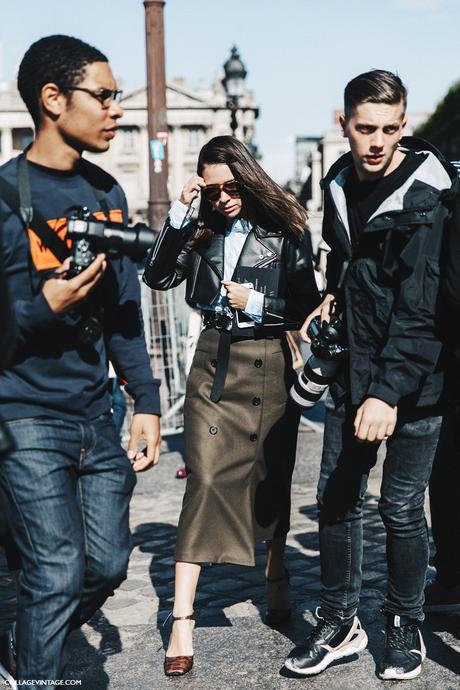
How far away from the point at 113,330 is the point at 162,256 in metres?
1.13

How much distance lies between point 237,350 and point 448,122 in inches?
2215

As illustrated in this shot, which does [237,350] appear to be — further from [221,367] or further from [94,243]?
[94,243]

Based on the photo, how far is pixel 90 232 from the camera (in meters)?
2.93

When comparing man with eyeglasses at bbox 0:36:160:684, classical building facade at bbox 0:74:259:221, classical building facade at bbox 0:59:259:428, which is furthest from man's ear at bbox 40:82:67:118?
classical building facade at bbox 0:74:259:221

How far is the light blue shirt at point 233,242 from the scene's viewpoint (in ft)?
14.0

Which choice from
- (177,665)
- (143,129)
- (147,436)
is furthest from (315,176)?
(147,436)

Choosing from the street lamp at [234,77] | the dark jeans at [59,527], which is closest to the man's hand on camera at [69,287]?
the dark jeans at [59,527]

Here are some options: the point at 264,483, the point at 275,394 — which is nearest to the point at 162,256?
the point at 275,394

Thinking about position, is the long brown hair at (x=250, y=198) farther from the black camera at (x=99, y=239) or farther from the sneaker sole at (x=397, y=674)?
the sneaker sole at (x=397, y=674)

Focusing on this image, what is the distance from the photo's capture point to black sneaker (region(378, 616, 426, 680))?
3.79m

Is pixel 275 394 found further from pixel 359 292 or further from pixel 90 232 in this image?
pixel 90 232

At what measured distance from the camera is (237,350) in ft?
14.3

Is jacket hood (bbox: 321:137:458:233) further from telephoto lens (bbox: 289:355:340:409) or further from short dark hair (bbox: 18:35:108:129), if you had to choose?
short dark hair (bbox: 18:35:108:129)

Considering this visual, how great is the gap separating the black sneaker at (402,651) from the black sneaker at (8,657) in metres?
1.34
